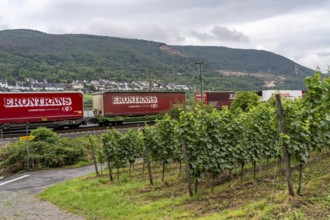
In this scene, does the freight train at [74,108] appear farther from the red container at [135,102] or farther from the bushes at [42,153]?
the bushes at [42,153]

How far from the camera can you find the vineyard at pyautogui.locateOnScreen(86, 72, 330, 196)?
8.61 m

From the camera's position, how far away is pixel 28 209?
12672 mm

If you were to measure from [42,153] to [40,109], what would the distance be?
7973mm

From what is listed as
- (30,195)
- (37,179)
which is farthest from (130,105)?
(30,195)

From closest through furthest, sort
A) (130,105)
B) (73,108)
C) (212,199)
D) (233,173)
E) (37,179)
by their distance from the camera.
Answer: (212,199), (233,173), (37,179), (73,108), (130,105)

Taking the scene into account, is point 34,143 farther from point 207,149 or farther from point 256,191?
point 256,191

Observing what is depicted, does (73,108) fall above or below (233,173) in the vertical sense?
above

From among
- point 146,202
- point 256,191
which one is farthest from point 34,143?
point 256,191

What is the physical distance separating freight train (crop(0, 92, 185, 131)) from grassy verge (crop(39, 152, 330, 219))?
17824 millimetres

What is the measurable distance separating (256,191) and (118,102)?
98.6 feet

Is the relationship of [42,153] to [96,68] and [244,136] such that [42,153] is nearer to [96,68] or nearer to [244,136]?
[244,136]

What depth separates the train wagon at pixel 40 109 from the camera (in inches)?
1209

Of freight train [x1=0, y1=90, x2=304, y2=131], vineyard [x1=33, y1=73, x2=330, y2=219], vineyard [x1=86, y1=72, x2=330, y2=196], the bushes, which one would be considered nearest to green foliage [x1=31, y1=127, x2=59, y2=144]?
the bushes

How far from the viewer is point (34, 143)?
25.9m
